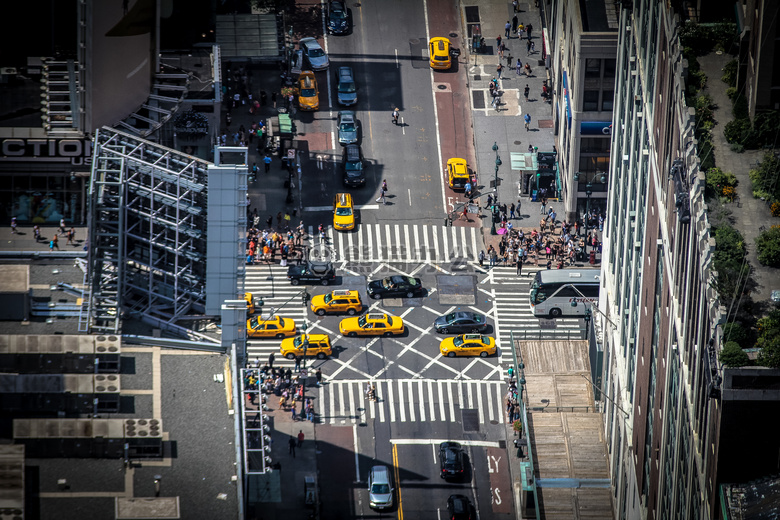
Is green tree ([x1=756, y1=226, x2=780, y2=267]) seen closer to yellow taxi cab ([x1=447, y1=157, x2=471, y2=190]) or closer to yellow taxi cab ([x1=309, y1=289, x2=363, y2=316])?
yellow taxi cab ([x1=309, y1=289, x2=363, y2=316])

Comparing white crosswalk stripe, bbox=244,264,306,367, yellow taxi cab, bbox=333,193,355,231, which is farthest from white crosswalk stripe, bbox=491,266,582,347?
white crosswalk stripe, bbox=244,264,306,367

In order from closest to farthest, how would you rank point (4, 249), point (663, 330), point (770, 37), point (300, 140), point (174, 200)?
point (770, 37) < point (663, 330) < point (174, 200) < point (4, 249) < point (300, 140)

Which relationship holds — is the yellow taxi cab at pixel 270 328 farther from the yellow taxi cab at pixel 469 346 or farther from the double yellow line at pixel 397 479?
the double yellow line at pixel 397 479

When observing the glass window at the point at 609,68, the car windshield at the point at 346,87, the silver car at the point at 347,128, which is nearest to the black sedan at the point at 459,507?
the glass window at the point at 609,68

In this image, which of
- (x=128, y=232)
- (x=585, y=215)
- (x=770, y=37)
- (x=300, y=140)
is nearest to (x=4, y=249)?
(x=128, y=232)

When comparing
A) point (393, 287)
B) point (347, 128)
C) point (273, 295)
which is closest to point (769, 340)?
point (393, 287)

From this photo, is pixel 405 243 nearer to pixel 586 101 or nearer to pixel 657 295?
pixel 586 101

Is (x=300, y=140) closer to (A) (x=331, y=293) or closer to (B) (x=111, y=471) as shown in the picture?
(A) (x=331, y=293)
